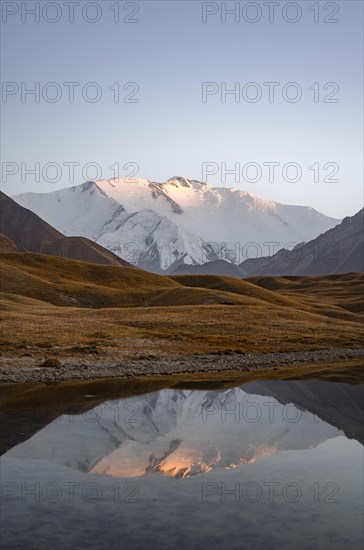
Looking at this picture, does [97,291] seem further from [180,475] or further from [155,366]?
[180,475]

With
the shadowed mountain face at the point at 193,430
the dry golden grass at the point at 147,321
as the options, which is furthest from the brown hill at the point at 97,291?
the shadowed mountain face at the point at 193,430

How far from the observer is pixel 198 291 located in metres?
130

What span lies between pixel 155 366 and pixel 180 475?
109ft

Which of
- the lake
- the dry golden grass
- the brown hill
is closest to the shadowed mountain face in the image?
the lake

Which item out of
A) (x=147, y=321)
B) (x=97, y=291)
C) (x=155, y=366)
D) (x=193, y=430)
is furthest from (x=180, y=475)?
(x=97, y=291)

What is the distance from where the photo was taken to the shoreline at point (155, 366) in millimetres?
50844

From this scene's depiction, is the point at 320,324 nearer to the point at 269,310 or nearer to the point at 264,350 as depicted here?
the point at 269,310

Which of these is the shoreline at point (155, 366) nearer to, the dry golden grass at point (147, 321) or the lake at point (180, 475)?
the dry golden grass at point (147, 321)

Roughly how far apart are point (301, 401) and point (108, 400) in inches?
535

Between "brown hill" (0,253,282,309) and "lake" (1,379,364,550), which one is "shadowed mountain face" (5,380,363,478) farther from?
"brown hill" (0,253,282,309)

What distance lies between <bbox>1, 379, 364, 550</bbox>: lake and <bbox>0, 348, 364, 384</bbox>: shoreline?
853cm

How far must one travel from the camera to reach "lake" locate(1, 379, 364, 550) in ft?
62.5

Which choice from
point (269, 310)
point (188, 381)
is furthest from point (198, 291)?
point (188, 381)

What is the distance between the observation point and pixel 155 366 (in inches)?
2306
